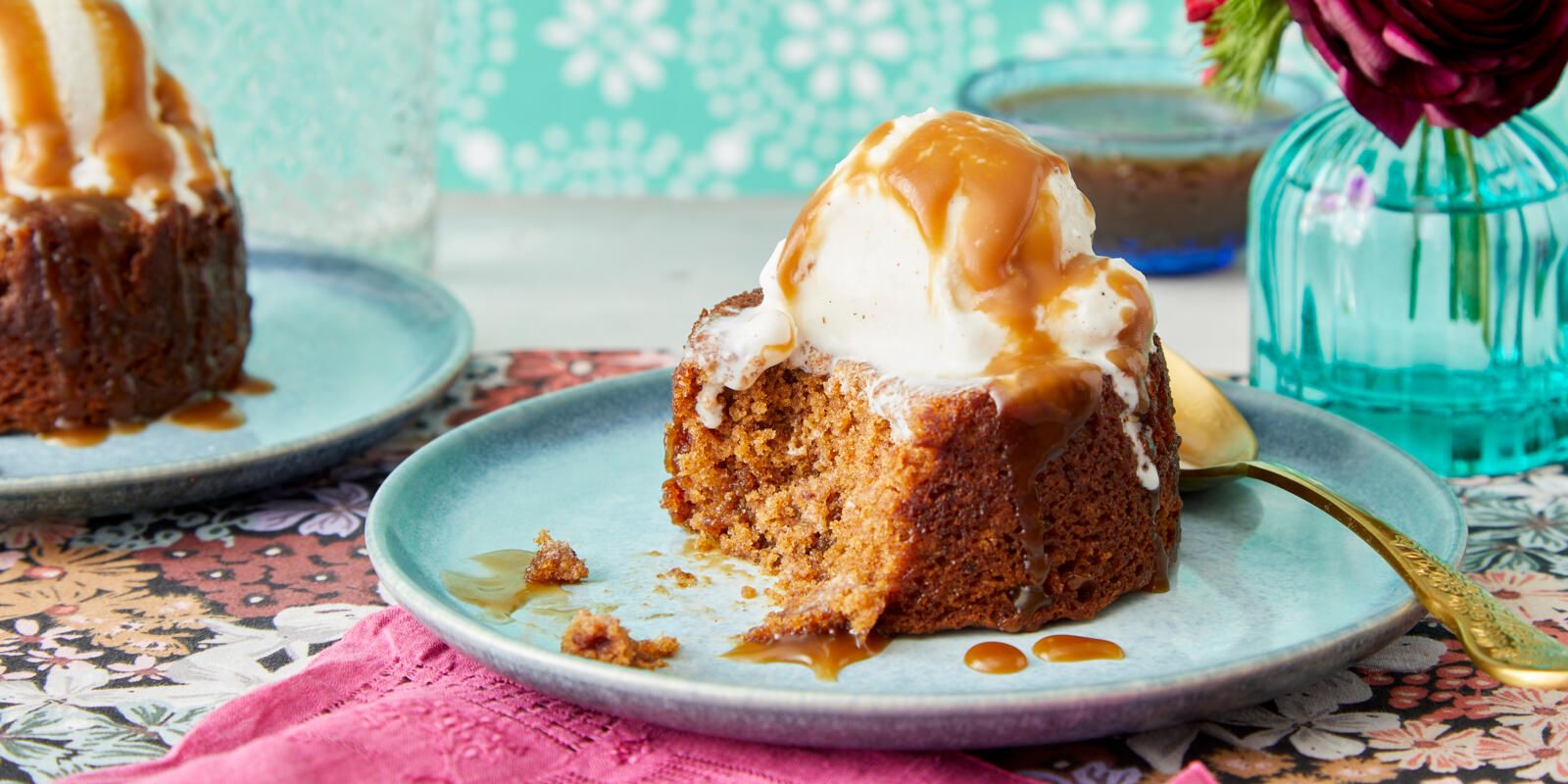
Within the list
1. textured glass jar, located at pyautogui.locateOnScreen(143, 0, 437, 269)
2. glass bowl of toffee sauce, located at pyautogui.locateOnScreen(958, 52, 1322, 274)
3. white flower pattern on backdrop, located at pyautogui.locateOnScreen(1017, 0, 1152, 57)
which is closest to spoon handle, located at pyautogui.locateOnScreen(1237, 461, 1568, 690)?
glass bowl of toffee sauce, located at pyautogui.locateOnScreen(958, 52, 1322, 274)

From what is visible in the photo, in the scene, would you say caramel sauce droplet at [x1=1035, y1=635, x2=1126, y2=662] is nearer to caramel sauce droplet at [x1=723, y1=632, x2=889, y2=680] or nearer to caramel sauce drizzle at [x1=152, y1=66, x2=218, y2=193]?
caramel sauce droplet at [x1=723, y1=632, x2=889, y2=680]

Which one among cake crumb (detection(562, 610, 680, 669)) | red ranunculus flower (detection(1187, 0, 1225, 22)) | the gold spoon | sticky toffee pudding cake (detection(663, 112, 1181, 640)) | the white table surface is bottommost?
the white table surface

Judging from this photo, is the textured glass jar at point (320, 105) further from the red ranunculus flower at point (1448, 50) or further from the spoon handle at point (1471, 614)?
the spoon handle at point (1471, 614)

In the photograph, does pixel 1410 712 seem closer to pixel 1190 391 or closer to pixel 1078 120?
pixel 1190 391

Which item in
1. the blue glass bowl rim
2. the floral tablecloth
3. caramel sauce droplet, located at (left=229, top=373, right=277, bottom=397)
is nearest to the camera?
the floral tablecloth

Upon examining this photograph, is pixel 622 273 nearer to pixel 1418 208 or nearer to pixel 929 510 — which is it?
pixel 1418 208

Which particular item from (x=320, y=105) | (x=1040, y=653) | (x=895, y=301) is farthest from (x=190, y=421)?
(x=1040, y=653)
